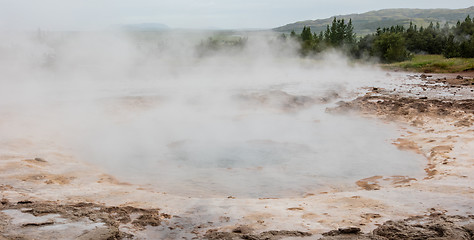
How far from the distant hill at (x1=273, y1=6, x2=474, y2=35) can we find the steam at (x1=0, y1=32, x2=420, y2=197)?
110184 millimetres

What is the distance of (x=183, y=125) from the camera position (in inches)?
361

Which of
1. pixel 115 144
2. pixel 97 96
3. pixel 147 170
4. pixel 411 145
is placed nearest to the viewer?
pixel 147 170

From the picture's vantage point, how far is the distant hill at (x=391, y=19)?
408ft

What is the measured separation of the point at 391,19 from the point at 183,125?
149600 mm

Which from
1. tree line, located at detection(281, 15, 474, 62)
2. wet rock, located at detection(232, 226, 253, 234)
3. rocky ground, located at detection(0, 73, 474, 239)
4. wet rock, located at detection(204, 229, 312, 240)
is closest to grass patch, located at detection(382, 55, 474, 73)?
tree line, located at detection(281, 15, 474, 62)

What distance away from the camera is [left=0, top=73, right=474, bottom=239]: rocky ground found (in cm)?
366

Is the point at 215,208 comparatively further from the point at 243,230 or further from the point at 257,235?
the point at 257,235

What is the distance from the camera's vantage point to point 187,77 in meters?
19.2

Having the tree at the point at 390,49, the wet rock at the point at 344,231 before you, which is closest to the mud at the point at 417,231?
the wet rock at the point at 344,231

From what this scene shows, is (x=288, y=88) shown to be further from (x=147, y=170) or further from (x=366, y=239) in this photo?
(x=366, y=239)

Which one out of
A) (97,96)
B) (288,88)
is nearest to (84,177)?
(97,96)

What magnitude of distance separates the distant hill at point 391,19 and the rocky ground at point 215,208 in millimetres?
119204

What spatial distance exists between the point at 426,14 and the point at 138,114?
17017 cm

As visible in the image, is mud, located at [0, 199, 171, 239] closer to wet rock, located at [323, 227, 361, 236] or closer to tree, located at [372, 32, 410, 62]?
wet rock, located at [323, 227, 361, 236]
